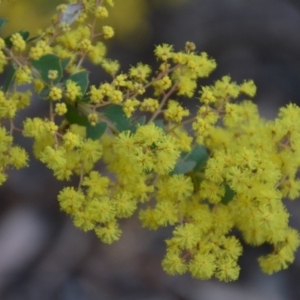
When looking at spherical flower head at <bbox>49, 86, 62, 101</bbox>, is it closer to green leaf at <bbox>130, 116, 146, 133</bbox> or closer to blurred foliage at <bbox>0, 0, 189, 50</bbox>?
green leaf at <bbox>130, 116, 146, 133</bbox>

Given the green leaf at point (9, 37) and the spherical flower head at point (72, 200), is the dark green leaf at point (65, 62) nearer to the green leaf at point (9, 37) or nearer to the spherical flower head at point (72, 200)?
the green leaf at point (9, 37)

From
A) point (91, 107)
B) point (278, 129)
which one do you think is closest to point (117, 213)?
point (91, 107)

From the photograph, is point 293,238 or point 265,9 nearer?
point 293,238

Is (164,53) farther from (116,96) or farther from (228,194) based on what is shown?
(228,194)

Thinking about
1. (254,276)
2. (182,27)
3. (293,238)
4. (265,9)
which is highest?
(265,9)

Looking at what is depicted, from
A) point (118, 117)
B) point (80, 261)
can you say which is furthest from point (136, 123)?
point (80, 261)

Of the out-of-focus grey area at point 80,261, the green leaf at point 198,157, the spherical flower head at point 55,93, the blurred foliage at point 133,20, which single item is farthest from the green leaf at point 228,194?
the blurred foliage at point 133,20

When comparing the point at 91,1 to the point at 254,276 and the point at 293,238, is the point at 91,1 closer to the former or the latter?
the point at 293,238
